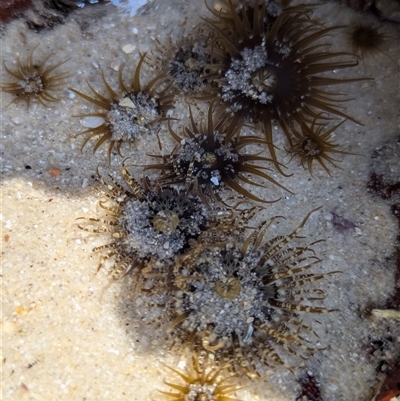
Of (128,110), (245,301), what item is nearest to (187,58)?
(128,110)

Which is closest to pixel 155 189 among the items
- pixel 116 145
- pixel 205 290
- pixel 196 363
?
pixel 116 145

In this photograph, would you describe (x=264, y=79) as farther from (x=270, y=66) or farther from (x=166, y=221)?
(x=166, y=221)

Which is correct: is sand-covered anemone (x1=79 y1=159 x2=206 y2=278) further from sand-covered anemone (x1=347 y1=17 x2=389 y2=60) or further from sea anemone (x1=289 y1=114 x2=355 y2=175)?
sand-covered anemone (x1=347 y1=17 x2=389 y2=60)

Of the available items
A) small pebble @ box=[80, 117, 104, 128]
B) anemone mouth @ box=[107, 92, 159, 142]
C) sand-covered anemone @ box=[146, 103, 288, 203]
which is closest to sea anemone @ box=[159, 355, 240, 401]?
sand-covered anemone @ box=[146, 103, 288, 203]

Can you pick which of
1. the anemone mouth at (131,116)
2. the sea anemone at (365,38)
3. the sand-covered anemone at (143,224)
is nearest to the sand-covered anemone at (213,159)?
the sand-covered anemone at (143,224)

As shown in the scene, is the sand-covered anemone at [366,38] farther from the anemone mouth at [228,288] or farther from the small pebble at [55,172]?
the small pebble at [55,172]

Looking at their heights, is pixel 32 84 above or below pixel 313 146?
below
